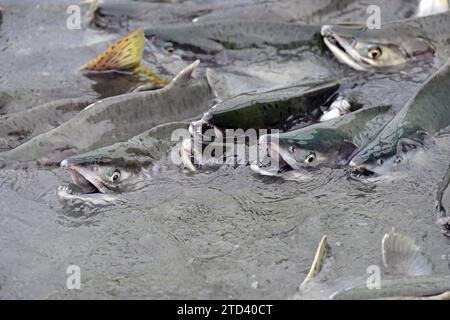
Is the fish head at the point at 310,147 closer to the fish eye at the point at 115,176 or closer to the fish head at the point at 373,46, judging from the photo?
the fish eye at the point at 115,176

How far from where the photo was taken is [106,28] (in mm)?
5656

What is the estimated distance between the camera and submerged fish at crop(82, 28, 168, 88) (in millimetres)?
4617

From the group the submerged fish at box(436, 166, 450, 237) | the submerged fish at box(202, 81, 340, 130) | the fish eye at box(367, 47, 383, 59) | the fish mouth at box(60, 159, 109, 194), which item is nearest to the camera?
the submerged fish at box(436, 166, 450, 237)

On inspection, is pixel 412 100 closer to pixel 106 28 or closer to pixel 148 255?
pixel 148 255

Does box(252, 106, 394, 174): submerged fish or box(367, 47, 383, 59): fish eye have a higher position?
box(367, 47, 383, 59): fish eye

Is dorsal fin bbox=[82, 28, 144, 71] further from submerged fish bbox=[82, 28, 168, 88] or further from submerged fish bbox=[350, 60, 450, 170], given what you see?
submerged fish bbox=[350, 60, 450, 170]

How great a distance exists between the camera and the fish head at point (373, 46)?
4.74m

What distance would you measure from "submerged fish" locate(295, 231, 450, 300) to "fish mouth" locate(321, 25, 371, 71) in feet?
5.80

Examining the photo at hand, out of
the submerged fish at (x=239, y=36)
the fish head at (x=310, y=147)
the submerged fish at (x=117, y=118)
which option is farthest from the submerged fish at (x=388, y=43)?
the fish head at (x=310, y=147)

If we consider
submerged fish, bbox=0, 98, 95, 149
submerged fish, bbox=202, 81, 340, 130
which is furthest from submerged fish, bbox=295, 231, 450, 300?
submerged fish, bbox=0, 98, 95, 149

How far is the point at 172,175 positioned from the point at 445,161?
1.49m

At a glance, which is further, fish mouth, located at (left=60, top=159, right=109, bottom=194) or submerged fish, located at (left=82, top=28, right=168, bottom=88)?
submerged fish, located at (left=82, top=28, right=168, bottom=88)

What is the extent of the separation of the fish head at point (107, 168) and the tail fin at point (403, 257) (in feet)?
4.49
